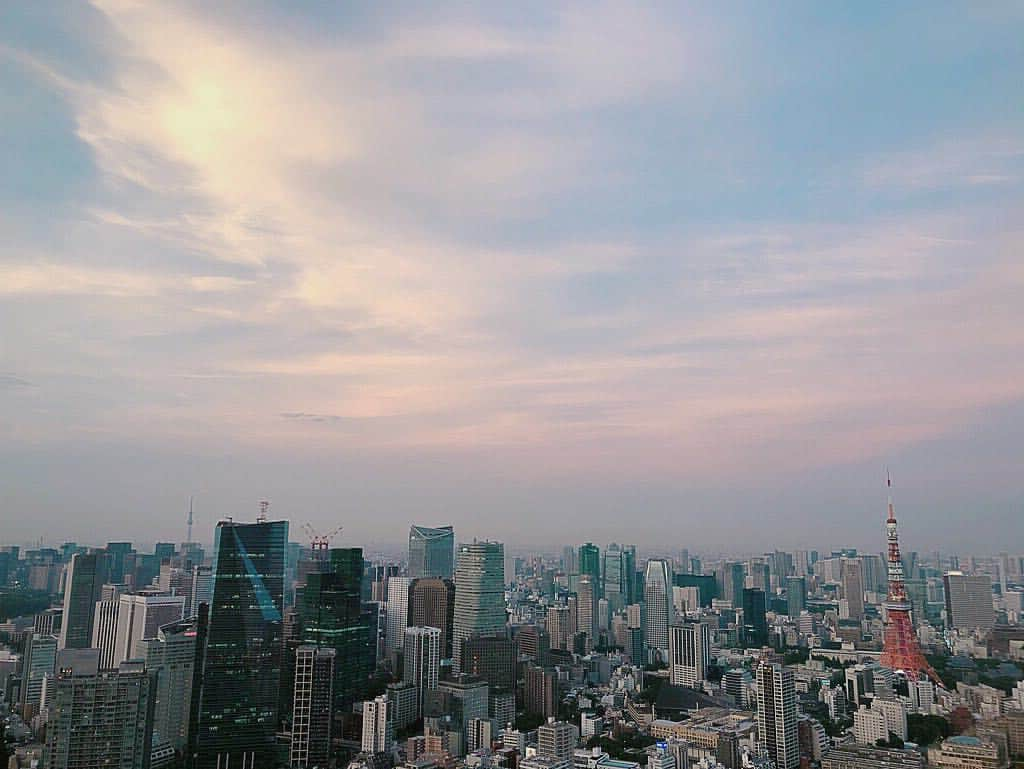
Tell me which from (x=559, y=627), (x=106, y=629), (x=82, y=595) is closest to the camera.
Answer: (x=106, y=629)

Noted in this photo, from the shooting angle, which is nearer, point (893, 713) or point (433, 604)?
point (893, 713)

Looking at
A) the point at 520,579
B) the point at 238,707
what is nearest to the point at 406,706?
the point at 238,707

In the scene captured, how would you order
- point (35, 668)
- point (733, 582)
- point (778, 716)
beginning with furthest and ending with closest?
point (733, 582) → point (35, 668) → point (778, 716)

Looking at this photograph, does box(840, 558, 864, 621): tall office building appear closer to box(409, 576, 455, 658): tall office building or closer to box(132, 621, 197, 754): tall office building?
box(409, 576, 455, 658): tall office building

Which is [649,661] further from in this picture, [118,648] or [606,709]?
[118,648]

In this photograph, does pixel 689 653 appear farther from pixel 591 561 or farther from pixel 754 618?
pixel 591 561

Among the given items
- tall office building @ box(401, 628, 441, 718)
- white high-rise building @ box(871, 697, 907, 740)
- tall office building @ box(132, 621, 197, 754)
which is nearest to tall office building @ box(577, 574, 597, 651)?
tall office building @ box(401, 628, 441, 718)

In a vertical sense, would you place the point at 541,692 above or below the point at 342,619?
below

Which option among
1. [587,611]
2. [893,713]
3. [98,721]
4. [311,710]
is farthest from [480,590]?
[98,721]
